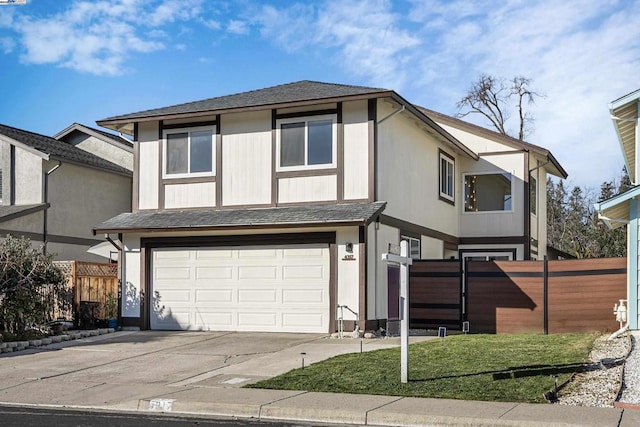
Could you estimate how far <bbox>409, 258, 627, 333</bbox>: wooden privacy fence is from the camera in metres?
19.0

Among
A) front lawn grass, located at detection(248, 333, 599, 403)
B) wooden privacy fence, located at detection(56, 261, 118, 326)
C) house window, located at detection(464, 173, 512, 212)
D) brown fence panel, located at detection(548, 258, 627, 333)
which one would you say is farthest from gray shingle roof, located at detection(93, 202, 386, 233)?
house window, located at detection(464, 173, 512, 212)

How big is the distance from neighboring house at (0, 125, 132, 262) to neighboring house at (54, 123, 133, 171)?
2.87 meters

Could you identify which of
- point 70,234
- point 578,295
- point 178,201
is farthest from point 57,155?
point 578,295

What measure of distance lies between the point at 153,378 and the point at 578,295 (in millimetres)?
10666

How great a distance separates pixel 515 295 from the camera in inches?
792

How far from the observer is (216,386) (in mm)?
12578

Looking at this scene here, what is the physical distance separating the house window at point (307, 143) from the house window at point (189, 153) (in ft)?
7.00

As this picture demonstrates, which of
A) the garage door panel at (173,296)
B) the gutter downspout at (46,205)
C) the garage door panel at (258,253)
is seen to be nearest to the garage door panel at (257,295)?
the garage door panel at (258,253)

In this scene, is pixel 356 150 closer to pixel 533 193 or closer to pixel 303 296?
pixel 303 296

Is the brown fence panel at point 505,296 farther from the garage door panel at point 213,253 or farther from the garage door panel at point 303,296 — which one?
the garage door panel at point 213,253

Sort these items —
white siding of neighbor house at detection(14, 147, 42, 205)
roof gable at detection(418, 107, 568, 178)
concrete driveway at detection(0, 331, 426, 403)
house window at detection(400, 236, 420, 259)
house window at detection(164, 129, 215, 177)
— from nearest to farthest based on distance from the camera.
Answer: concrete driveway at detection(0, 331, 426, 403)
house window at detection(164, 129, 215, 177)
house window at detection(400, 236, 420, 259)
roof gable at detection(418, 107, 568, 178)
white siding of neighbor house at detection(14, 147, 42, 205)

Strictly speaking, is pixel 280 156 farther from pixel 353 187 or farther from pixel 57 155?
pixel 57 155

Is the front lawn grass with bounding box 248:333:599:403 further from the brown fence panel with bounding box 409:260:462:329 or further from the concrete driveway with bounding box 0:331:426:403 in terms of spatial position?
the brown fence panel with bounding box 409:260:462:329

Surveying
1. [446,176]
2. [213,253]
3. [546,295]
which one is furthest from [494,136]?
[213,253]
